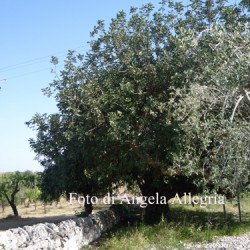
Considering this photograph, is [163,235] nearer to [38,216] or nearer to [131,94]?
[131,94]

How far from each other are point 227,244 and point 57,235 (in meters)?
4.74

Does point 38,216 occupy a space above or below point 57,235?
below

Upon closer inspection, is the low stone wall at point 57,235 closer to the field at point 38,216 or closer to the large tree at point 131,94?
the large tree at point 131,94

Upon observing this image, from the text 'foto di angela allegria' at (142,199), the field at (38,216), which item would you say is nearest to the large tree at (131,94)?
the text 'foto di angela allegria' at (142,199)

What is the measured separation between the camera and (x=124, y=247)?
10.9 metres

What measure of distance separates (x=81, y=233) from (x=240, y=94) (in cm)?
667

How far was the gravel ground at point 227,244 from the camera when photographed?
10.3 meters

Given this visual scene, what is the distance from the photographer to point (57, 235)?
10312mm

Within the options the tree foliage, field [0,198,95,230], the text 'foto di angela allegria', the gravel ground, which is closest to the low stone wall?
the text 'foto di angela allegria'

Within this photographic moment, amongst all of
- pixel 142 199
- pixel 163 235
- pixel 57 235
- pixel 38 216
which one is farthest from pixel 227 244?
pixel 38 216

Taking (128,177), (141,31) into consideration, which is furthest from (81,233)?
(141,31)

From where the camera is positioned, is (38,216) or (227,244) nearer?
(227,244)

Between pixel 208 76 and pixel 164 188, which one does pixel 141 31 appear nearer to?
pixel 208 76

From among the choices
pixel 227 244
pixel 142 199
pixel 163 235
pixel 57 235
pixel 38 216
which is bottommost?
pixel 38 216
